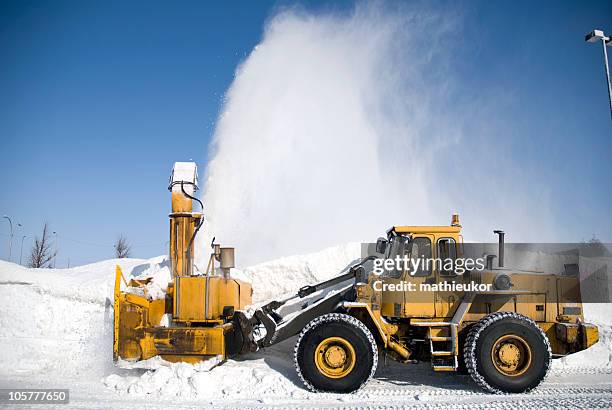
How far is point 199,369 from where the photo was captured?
329 inches

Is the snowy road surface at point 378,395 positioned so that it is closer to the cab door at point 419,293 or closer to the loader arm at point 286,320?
the loader arm at point 286,320

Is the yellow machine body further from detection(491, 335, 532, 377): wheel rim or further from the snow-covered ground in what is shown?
the snow-covered ground

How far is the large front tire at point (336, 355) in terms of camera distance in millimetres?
7793

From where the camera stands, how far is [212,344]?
8.56 metres

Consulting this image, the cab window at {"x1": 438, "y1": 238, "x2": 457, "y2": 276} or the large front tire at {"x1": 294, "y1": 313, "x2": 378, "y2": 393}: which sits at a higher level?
the cab window at {"x1": 438, "y1": 238, "x2": 457, "y2": 276}

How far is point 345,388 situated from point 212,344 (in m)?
2.37

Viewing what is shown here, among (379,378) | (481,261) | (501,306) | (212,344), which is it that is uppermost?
(481,261)

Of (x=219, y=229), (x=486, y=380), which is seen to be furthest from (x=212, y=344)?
(x=219, y=229)

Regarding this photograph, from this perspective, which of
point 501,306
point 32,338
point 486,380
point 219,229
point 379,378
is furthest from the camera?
point 219,229

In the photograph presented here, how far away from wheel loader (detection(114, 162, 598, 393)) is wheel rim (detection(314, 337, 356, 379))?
2 centimetres

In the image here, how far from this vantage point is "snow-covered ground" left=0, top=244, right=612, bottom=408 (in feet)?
24.5

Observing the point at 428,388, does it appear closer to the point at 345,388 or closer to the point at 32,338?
the point at 345,388

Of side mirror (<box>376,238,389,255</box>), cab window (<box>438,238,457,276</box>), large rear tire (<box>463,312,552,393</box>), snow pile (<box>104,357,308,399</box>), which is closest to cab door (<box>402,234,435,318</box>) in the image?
cab window (<box>438,238,457,276</box>)

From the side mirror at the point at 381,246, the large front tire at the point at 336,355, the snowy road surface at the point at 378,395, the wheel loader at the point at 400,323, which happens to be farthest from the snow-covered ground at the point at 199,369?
the side mirror at the point at 381,246
